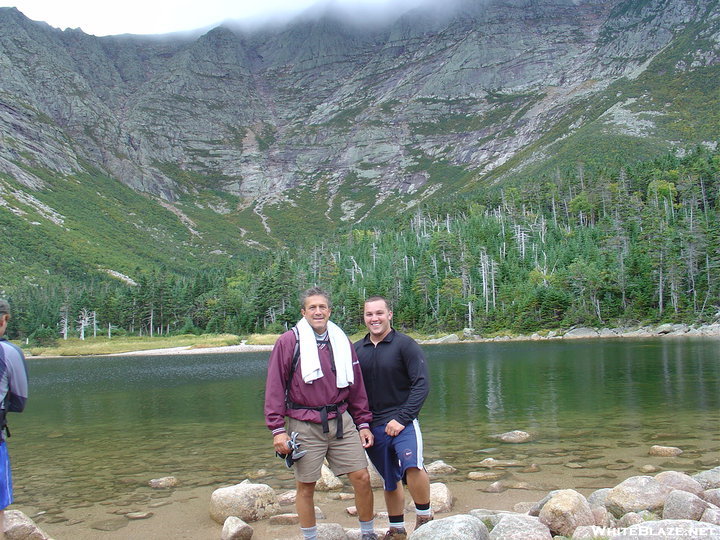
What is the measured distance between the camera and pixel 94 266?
164875 millimetres

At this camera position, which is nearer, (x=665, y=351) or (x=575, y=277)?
(x=665, y=351)

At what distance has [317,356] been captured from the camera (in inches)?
244

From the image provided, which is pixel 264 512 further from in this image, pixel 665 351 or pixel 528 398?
pixel 665 351

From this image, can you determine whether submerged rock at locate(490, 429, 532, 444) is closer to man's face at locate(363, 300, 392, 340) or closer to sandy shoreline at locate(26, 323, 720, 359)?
man's face at locate(363, 300, 392, 340)

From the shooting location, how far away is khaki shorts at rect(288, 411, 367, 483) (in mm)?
6199

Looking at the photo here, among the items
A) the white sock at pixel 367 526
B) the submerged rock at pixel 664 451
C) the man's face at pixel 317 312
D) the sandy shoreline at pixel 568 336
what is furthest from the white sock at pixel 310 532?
the sandy shoreline at pixel 568 336

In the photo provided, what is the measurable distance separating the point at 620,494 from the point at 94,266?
181 m

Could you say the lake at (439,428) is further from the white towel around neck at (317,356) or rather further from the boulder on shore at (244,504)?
the white towel around neck at (317,356)

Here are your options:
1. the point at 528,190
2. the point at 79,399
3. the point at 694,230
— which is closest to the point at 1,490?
the point at 79,399

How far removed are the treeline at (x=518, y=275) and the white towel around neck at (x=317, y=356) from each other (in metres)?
71.2

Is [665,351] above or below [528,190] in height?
below

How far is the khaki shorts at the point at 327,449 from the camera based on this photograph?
20.3 feet

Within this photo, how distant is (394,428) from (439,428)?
1147 cm

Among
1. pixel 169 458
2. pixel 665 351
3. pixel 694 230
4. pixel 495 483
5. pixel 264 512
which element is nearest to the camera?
pixel 264 512
